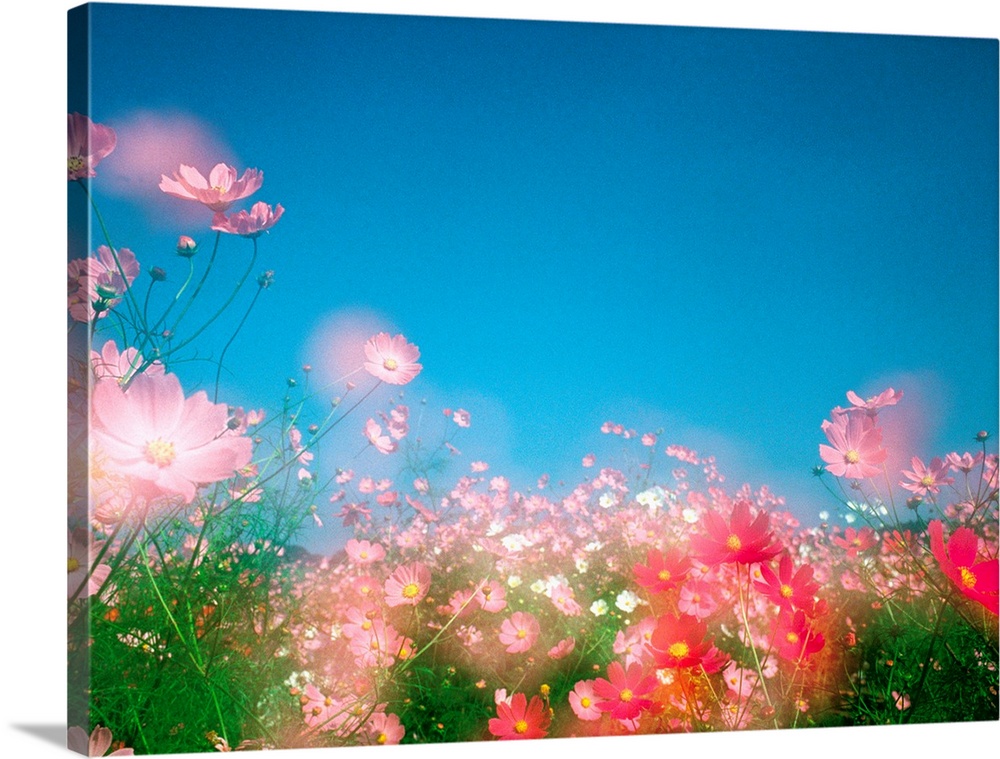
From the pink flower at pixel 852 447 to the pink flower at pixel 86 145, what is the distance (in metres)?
2.29

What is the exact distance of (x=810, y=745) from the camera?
441 cm

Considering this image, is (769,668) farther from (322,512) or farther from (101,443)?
(101,443)

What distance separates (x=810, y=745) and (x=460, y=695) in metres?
1.06

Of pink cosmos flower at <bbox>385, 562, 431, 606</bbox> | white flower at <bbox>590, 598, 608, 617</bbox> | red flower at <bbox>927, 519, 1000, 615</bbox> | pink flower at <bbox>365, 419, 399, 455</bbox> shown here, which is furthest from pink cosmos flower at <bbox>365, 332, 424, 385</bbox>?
red flower at <bbox>927, 519, 1000, 615</bbox>

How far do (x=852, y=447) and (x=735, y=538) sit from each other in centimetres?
48

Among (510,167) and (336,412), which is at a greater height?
(510,167)

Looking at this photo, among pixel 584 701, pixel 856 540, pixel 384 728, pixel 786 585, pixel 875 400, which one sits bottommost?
pixel 384 728

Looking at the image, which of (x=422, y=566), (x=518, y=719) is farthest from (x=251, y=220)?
(x=518, y=719)

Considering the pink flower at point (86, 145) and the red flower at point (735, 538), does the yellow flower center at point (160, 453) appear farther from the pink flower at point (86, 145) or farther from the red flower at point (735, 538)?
the red flower at point (735, 538)

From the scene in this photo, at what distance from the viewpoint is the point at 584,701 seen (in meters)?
4.43

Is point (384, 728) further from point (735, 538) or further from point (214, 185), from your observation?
point (214, 185)

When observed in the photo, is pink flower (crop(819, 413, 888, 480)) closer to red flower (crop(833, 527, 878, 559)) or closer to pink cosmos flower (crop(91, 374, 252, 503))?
red flower (crop(833, 527, 878, 559))

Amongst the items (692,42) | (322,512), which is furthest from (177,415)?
(692,42)

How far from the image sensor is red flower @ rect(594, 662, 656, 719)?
4.44 m
